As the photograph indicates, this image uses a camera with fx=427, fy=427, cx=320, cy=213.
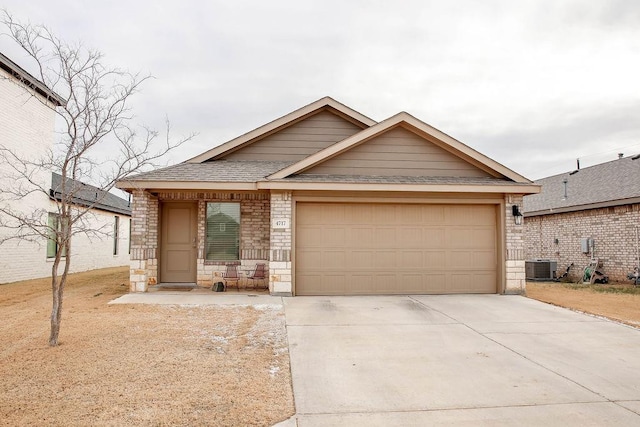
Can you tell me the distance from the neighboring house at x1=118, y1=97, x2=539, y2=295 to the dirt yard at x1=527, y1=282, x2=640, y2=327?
1146mm

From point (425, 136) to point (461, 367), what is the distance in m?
6.95

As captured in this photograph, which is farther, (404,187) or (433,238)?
(433,238)

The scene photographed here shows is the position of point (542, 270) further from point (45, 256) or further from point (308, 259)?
point (45, 256)

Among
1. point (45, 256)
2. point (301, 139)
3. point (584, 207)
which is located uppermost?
point (301, 139)

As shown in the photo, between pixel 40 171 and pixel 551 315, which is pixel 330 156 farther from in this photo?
pixel 40 171

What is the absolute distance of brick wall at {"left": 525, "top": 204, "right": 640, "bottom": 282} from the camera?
14102 millimetres

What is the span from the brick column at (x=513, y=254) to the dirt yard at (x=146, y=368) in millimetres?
5846

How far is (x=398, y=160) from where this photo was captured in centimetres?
1076

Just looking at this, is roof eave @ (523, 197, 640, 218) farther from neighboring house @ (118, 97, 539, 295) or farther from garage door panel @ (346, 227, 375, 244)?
Result: garage door panel @ (346, 227, 375, 244)

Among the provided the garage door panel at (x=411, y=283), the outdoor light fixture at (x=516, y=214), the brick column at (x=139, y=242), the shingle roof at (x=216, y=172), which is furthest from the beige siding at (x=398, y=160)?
the brick column at (x=139, y=242)

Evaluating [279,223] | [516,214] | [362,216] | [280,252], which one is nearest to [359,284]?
[362,216]

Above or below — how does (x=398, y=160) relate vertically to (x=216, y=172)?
above

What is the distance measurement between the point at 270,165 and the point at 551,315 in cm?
779

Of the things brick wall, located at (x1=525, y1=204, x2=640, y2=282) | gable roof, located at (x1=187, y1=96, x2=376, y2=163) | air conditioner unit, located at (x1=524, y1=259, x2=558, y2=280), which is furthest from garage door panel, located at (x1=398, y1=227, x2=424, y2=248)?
brick wall, located at (x1=525, y1=204, x2=640, y2=282)
